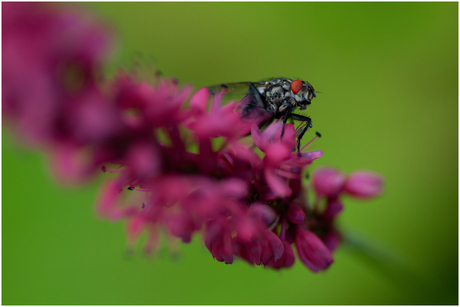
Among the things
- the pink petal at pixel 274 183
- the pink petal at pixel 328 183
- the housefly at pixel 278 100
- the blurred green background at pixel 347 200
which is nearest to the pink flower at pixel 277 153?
the pink petal at pixel 274 183

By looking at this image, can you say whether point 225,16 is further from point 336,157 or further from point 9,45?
point 9,45

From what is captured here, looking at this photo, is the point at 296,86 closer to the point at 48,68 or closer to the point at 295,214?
the point at 295,214

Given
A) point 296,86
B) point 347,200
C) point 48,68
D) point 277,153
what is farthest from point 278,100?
point 347,200

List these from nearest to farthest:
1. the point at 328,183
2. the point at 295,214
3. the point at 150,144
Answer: the point at 150,144
the point at 295,214
the point at 328,183

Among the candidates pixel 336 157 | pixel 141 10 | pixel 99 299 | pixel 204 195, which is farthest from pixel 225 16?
pixel 204 195

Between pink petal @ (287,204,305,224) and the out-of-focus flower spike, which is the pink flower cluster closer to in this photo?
pink petal @ (287,204,305,224)

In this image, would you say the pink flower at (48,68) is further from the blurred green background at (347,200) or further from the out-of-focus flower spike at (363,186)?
the blurred green background at (347,200)
